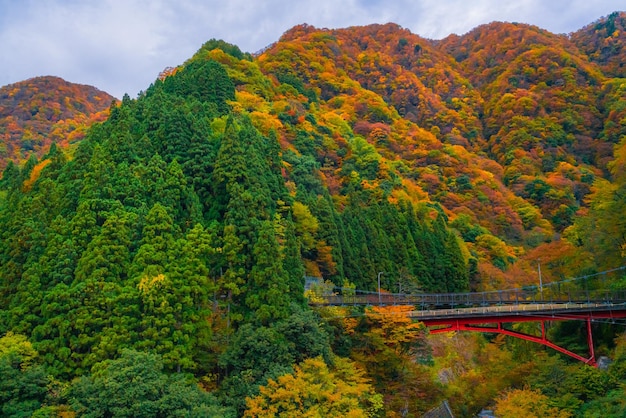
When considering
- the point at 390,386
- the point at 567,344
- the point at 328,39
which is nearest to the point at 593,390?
the point at 567,344

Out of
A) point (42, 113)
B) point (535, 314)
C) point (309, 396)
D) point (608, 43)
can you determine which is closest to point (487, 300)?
point (535, 314)

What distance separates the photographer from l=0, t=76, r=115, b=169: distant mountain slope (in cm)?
8288

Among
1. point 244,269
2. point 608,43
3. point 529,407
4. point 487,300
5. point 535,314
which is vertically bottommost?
point 529,407

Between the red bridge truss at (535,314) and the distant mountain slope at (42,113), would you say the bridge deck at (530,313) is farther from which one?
the distant mountain slope at (42,113)

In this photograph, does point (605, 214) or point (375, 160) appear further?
point (375, 160)

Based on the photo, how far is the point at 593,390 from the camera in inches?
1220

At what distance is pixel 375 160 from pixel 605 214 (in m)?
38.0

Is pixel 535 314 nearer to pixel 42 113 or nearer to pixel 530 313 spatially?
pixel 530 313

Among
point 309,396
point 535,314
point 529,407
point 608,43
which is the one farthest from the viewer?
point 608,43

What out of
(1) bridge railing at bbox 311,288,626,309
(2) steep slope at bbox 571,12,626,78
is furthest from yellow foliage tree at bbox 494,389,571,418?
(2) steep slope at bbox 571,12,626,78

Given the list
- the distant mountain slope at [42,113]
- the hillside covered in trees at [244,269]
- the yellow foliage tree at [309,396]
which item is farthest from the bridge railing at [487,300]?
the distant mountain slope at [42,113]

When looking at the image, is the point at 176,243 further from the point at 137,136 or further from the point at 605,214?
the point at 605,214

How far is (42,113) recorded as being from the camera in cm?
9731

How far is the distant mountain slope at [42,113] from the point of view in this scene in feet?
272
